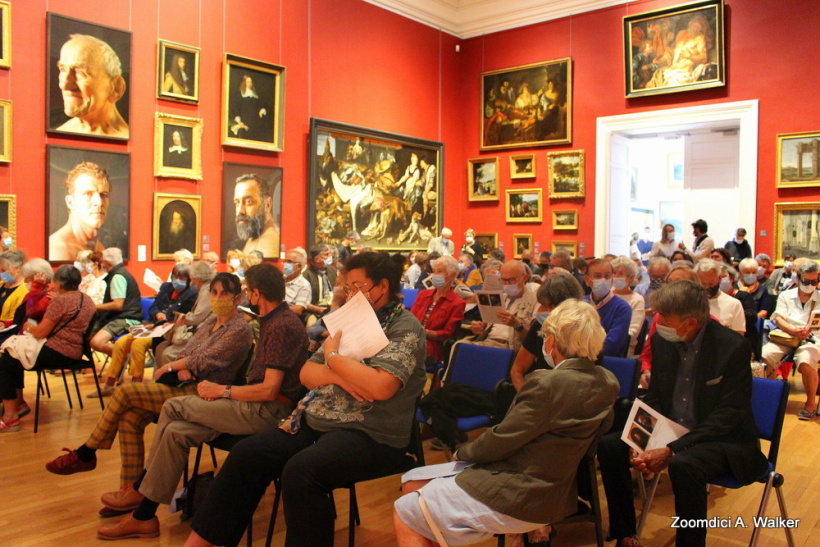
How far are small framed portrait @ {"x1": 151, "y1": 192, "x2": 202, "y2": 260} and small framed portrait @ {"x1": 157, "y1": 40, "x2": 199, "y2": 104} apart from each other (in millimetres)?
1627

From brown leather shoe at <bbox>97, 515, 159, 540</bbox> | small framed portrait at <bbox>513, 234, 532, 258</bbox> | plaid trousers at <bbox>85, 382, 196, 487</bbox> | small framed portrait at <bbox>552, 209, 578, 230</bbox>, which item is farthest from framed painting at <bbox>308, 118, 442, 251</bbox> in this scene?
brown leather shoe at <bbox>97, 515, 159, 540</bbox>

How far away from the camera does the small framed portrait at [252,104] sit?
11617mm

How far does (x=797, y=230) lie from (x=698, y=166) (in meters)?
3.05

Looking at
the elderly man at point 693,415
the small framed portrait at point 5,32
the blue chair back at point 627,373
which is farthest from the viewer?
the small framed portrait at point 5,32

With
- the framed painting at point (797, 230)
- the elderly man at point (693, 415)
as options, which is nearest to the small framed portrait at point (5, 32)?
the elderly man at point (693, 415)

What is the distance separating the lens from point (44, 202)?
31.4 ft

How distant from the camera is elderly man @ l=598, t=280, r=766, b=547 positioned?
3279 millimetres

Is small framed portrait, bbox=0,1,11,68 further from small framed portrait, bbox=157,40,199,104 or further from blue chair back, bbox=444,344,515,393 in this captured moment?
blue chair back, bbox=444,344,515,393

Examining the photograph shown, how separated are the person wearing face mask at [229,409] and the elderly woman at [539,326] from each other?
5.05 feet

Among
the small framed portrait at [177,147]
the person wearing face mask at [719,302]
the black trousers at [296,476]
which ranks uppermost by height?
the small framed portrait at [177,147]

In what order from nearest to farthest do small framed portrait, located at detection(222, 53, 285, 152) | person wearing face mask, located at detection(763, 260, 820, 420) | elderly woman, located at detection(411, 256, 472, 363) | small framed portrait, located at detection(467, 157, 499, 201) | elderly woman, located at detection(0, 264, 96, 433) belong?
elderly woman, located at detection(0, 264, 96, 433)
elderly woman, located at detection(411, 256, 472, 363)
person wearing face mask, located at detection(763, 260, 820, 420)
small framed portrait, located at detection(222, 53, 285, 152)
small framed portrait, located at detection(467, 157, 499, 201)

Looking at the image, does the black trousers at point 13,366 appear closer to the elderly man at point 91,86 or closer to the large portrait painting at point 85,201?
the large portrait painting at point 85,201

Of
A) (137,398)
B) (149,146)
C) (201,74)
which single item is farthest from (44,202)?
Answer: (137,398)

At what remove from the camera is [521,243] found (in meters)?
16.3
